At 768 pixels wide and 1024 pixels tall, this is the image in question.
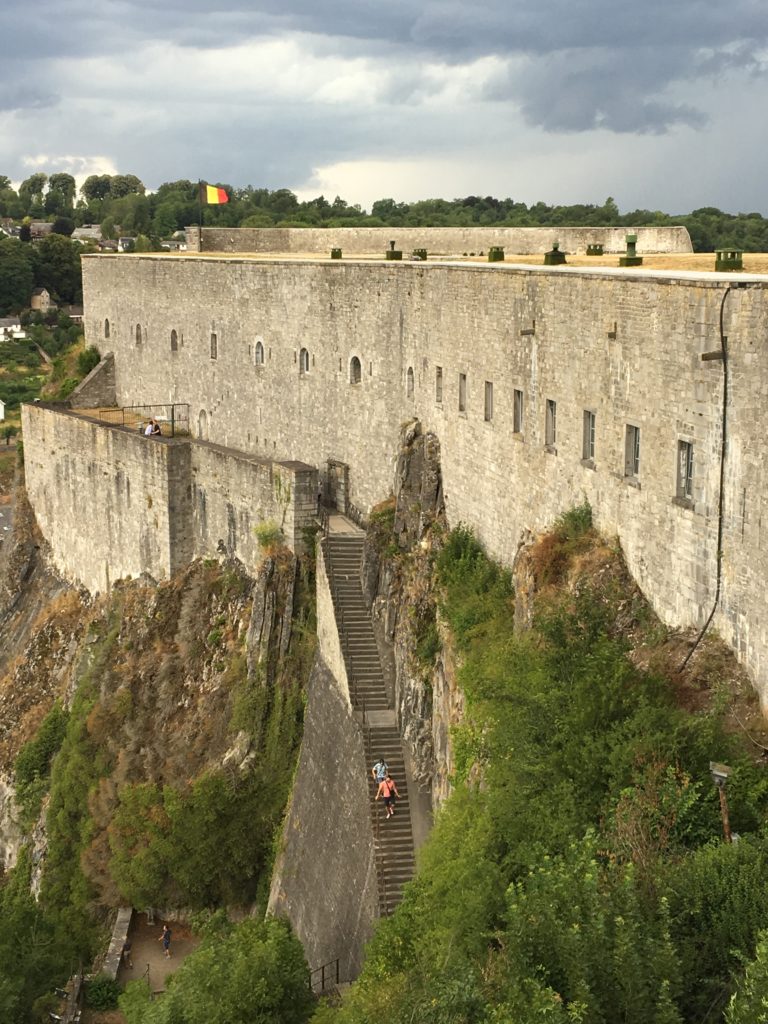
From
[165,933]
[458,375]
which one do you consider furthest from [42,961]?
[458,375]

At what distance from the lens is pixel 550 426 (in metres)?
23.5

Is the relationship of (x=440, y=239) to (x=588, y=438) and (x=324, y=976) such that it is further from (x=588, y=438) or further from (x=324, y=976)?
(x=324, y=976)

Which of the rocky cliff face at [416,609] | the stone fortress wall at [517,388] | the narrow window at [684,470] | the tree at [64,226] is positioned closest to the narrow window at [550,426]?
the stone fortress wall at [517,388]

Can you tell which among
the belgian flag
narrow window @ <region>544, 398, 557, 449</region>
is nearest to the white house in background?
the belgian flag

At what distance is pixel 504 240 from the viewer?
42.2 meters

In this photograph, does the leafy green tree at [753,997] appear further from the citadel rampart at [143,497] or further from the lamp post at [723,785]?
the citadel rampart at [143,497]

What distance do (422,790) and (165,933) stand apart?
8.32 m

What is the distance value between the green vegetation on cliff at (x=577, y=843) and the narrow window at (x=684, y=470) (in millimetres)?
1754

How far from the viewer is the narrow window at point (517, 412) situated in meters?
24.8

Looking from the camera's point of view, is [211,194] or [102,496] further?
[211,194]

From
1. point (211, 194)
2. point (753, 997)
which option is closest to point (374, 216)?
point (211, 194)

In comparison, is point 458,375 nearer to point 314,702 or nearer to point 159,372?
point 314,702

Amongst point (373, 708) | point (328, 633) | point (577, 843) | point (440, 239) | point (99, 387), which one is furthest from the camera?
point (99, 387)

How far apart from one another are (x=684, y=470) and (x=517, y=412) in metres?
6.08
